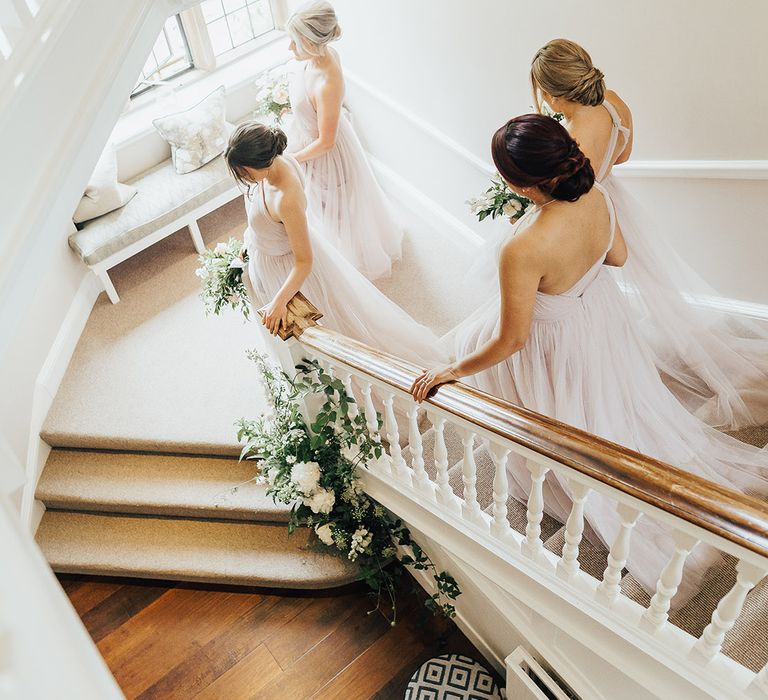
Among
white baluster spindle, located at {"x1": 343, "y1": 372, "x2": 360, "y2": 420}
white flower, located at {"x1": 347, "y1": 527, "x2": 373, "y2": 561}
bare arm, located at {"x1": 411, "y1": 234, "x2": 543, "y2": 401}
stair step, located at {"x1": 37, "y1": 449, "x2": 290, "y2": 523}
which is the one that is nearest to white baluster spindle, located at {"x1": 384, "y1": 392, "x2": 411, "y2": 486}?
white baluster spindle, located at {"x1": 343, "y1": 372, "x2": 360, "y2": 420}

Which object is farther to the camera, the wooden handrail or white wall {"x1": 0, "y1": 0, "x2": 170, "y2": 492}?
the wooden handrail

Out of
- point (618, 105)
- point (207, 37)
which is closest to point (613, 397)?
point (618, 105)

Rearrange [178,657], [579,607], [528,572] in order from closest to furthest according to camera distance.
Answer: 1. [579,607]
2. [528,572]
3. [178,657]

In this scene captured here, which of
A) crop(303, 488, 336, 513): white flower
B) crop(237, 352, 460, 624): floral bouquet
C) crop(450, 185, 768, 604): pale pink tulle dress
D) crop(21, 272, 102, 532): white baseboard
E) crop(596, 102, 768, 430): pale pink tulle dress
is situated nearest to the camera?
crop(450, 185, 768, 604): pale pink tulle dress

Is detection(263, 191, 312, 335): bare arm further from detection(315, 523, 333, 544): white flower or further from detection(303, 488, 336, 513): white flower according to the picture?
detection(315, 523, 333, 544): white flower

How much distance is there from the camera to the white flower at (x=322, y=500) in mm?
3199

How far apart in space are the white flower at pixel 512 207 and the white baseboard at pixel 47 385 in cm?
265

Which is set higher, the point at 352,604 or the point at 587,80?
the point at 587,80

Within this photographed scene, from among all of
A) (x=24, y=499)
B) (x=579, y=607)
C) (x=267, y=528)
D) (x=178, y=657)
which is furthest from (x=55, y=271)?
(x=579, y=607)

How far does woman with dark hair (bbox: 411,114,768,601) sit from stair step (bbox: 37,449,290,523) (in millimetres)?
1698

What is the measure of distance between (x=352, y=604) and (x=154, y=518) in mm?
1147

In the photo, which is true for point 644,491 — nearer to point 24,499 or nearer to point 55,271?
point 24,499

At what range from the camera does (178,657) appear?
12.3 feet

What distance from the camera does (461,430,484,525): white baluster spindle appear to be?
2.30 metres
